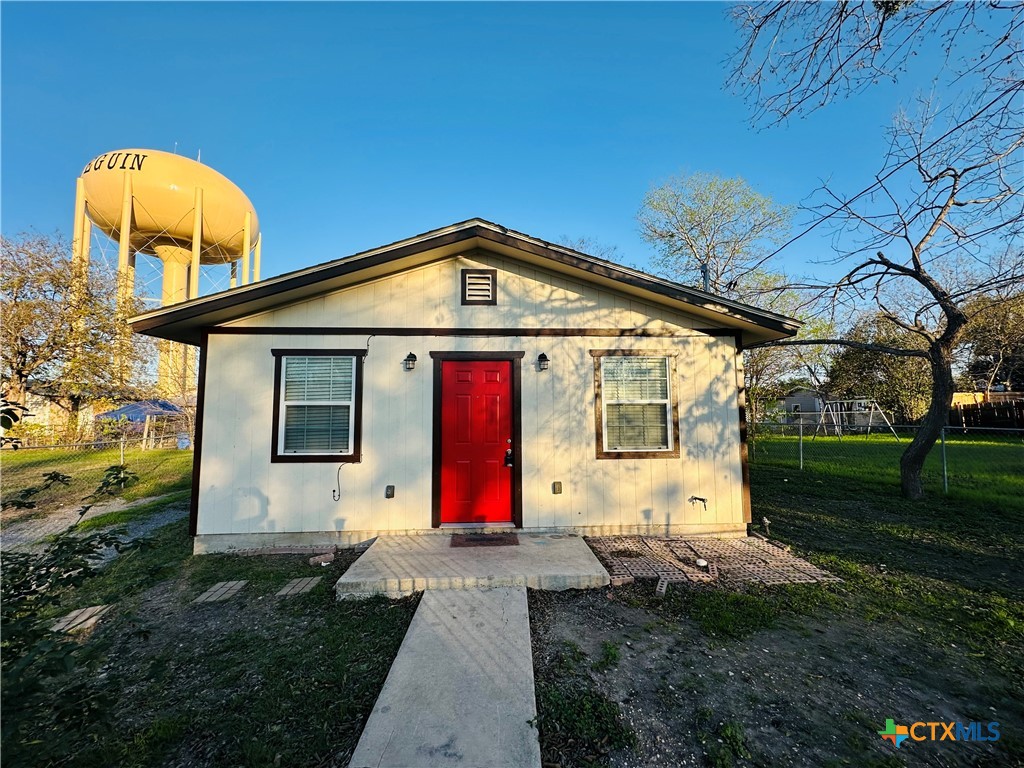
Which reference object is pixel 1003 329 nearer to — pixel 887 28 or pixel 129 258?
pixel 887 28

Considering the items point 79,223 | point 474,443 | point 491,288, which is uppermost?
point 79,223

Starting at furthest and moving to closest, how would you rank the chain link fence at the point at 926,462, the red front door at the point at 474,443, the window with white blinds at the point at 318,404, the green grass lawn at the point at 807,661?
the chain link fence at the point at 926,462 < the red front door at the point at 474,443 < the window with white blinds at the point at 318,404 < the green grass lawn at the point at 807,661

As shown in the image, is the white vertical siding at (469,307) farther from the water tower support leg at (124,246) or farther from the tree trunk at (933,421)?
the water tower support leg at (124,246)

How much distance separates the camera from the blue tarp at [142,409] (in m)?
15.1

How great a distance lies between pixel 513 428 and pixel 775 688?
12.0ft

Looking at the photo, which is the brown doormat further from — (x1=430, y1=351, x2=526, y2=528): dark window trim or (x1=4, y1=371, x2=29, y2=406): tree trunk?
(x1=4, y1=371, x2=29, y2=406): tree trunk

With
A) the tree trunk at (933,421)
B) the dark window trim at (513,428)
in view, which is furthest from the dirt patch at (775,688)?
the tree trunk at (933,421)

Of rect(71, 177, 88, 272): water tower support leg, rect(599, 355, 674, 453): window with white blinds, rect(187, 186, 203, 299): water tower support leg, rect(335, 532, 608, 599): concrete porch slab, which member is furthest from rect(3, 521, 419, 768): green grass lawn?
rect(71, 177, 88, 272): water tower support leg

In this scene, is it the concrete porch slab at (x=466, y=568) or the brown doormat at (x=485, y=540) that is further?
the brown doormat at (x=485, y=540)

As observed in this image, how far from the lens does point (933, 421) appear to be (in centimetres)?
707

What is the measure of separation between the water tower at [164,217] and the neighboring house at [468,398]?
15.6m

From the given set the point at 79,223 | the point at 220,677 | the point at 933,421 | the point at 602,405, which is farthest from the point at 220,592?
the point at 79,223

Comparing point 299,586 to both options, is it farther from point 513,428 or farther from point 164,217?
point 164,217

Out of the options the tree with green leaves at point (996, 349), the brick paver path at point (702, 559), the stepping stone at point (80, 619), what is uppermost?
the tree with green leaves at point (996, 349)
